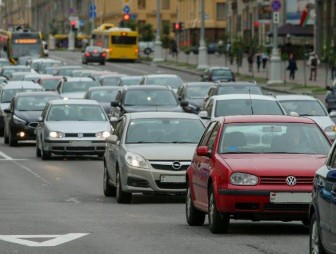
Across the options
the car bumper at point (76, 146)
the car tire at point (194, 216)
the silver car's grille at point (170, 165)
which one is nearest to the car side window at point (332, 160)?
the car tire at point (194, 216)

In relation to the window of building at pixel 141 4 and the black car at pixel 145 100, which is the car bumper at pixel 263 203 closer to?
the black car at pixel 145 100

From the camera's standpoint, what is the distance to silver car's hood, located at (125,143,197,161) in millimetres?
21000

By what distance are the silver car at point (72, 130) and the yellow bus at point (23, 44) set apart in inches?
2433

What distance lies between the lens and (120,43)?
375 ft

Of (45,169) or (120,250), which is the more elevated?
(120,250)

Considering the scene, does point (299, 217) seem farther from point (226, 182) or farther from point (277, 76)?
point (277, 76)

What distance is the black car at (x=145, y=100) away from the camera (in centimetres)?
3903

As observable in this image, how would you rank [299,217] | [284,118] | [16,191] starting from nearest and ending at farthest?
[299,217] → [284,118] → [16,191]

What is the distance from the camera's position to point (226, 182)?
15414 millimetres

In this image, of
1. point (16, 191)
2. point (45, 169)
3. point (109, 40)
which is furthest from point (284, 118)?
point (109, 40)

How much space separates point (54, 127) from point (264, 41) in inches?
3413

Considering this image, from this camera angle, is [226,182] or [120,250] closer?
[120,250]

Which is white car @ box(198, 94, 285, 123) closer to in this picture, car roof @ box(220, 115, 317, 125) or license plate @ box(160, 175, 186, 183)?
license plate @ box(160, 175, 186, 183)

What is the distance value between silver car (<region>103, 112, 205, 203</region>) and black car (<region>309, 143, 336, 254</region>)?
28.0ft
